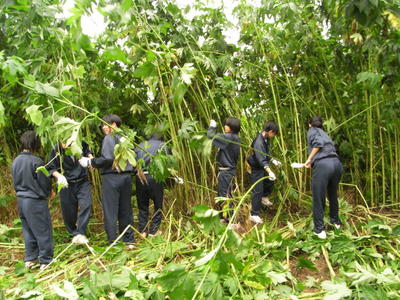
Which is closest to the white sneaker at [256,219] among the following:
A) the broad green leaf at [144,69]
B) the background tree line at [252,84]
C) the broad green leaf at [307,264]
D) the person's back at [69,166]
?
the background tree line at [252,84]

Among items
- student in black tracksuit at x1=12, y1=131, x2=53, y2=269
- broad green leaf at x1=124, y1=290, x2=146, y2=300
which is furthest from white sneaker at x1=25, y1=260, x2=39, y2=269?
broad green leaf at x1=124, y1=290, x2=146, y2=300

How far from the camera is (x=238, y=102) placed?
4520mm

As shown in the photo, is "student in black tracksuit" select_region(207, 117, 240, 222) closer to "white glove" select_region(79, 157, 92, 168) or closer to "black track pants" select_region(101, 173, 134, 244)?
"black track pants" select_region(101, 173, 134, 244)

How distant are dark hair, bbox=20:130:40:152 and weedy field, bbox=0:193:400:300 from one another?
1071 millimetres

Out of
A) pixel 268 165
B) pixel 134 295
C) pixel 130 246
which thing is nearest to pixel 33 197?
pixel 130 246

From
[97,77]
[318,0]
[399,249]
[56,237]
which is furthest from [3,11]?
[399,249]

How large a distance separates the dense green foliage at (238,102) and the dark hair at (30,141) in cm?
9

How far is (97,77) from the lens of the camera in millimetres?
4547


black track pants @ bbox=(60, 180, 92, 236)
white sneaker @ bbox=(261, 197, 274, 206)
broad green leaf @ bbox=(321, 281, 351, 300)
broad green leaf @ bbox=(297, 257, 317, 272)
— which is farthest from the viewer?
white sneaker @ bbox=(261, 197, 274, 206)

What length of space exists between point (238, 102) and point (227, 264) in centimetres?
284

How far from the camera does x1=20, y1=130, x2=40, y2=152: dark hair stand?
342 cm

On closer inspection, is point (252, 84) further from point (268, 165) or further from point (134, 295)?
point (134, 295)

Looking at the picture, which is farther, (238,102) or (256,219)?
(238,102)

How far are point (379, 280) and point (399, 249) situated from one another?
882mm
